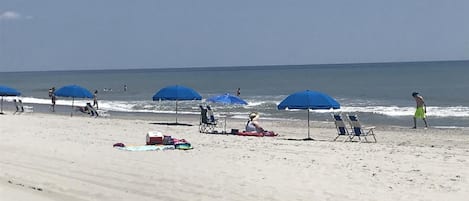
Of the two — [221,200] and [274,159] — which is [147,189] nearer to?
[221,200]

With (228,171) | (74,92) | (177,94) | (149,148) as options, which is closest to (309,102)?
(149,148)

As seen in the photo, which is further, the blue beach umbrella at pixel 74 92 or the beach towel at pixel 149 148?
the blue beach umbrella at pixel 74 92

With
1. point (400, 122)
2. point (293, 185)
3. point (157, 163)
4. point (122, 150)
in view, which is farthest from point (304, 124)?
point (293, 185)

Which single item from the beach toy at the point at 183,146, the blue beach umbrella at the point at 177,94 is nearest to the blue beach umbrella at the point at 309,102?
the beach toy at the point at 183,146

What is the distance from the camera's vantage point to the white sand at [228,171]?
8.46 m

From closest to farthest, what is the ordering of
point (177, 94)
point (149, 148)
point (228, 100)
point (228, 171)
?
point (228, 171), point (149, 148), point (228, 100), point (177, 94)

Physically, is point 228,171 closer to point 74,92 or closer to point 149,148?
point 149,148

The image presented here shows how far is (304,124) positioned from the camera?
24.1m

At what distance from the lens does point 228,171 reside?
33.5 feet

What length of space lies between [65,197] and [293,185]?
9.92 ft

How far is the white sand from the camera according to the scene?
8461mm

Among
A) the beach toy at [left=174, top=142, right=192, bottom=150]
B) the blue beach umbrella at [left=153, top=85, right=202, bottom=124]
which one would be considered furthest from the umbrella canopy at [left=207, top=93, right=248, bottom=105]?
the beach toy at [left=174, top=142, right=192, bottom=150]

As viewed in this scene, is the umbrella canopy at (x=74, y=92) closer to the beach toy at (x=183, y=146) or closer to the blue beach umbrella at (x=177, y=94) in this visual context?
the blue beach umbrella at (x=177, y=94)

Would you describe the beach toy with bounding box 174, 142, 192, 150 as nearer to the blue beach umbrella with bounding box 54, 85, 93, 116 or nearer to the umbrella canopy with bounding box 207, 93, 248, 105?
the umbrella canopy with bounding box 207, 93, 248, 105
